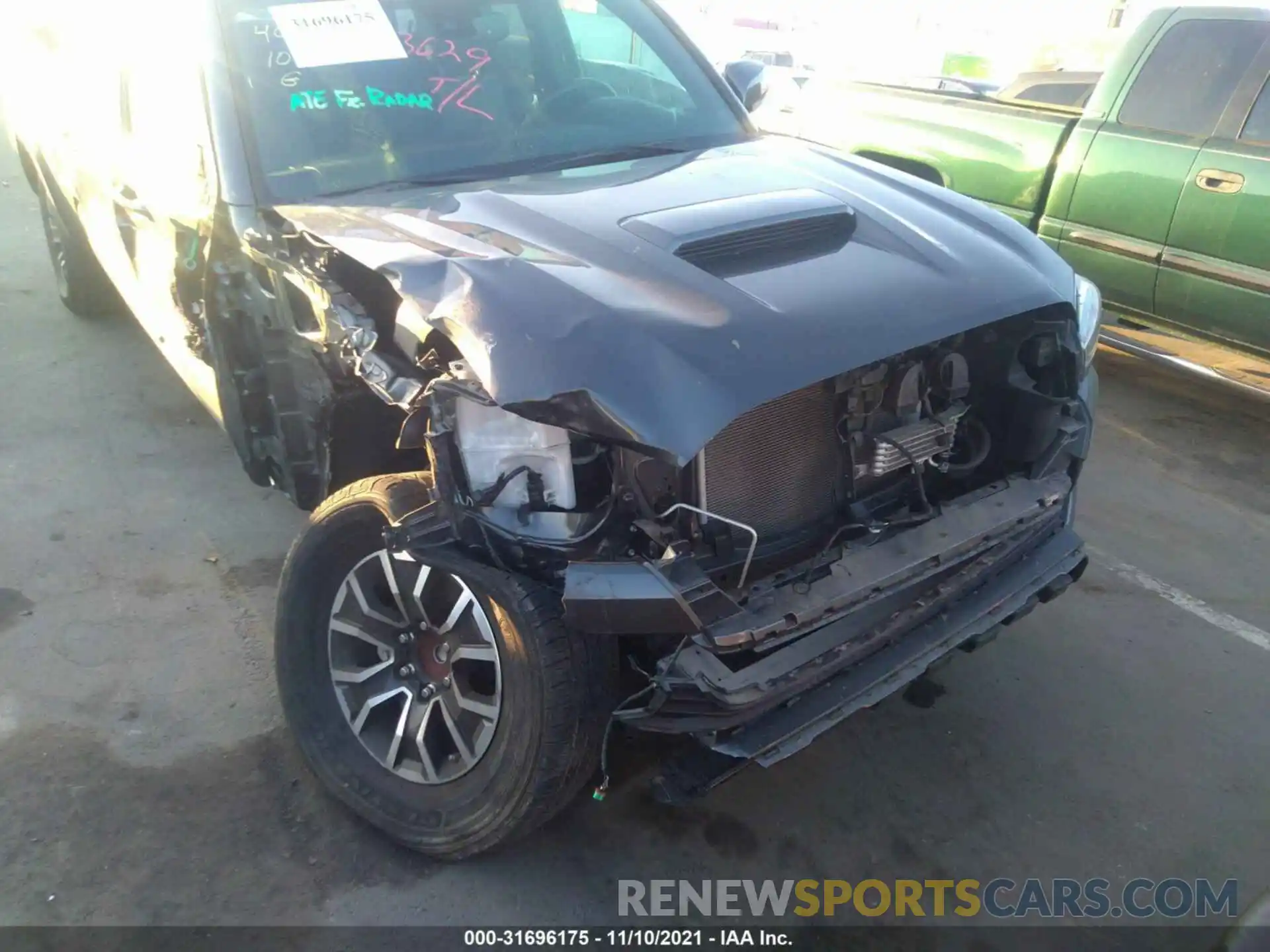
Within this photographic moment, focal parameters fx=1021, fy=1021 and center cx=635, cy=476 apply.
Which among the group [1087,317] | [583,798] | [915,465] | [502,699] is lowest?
[583,798]

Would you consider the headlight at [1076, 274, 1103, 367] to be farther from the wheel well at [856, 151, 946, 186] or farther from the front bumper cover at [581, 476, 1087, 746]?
the wheel well at [856, 151, 946, 186]

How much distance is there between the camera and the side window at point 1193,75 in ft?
16.0

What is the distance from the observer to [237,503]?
165 inches

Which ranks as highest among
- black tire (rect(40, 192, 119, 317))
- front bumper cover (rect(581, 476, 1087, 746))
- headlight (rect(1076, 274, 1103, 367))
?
headlight (rect(1076, 274, 1103, 367))

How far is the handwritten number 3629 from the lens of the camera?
312cm

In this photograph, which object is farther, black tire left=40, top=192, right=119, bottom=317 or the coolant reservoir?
black tire left=40, top=192, right=119, bottom=317

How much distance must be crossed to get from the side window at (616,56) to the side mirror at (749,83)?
0.29 meters

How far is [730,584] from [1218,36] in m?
4.40

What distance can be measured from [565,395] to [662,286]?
0.40 metres

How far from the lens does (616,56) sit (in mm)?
3734

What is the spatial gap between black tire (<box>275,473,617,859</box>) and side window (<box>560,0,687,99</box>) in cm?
183

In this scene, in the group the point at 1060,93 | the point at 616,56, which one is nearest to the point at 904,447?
the point at 616,56

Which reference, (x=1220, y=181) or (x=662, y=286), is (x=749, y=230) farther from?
(x=1220, y=181)

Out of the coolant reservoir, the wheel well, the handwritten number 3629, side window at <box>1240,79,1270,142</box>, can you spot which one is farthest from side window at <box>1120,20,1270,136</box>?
the coolant reservoir
